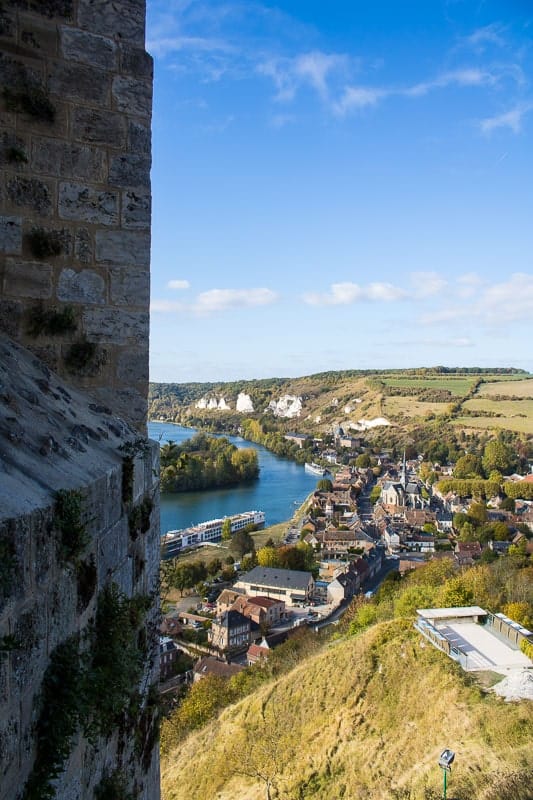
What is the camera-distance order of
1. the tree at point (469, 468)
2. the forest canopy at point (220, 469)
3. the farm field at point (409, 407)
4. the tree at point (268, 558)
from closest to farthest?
the tree at point (268, 558), the forest canopy at point (220, 469), the tree at point (469, 468), the farm field at point (409, 407)

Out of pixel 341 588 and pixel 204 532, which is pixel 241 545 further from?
pixel 341 588

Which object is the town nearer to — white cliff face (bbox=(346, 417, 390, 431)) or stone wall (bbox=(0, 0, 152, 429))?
stone wall (bbox=(0, 0, 152, 429))

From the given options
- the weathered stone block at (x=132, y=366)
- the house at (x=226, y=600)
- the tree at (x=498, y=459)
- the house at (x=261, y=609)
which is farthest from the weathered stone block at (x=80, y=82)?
the tree at (x=498, y=459)

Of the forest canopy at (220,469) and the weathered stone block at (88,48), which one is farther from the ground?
the weathered stone block at (88,48)

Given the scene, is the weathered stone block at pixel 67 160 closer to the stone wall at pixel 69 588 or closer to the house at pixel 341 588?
the stone wall at pixel 69 588

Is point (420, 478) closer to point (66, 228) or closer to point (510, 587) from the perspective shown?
point (510, 587)

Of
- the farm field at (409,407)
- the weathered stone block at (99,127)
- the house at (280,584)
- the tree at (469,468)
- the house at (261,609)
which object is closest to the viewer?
the weathered stone block at (99,127)

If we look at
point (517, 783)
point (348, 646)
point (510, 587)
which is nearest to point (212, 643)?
point (348, 646)
